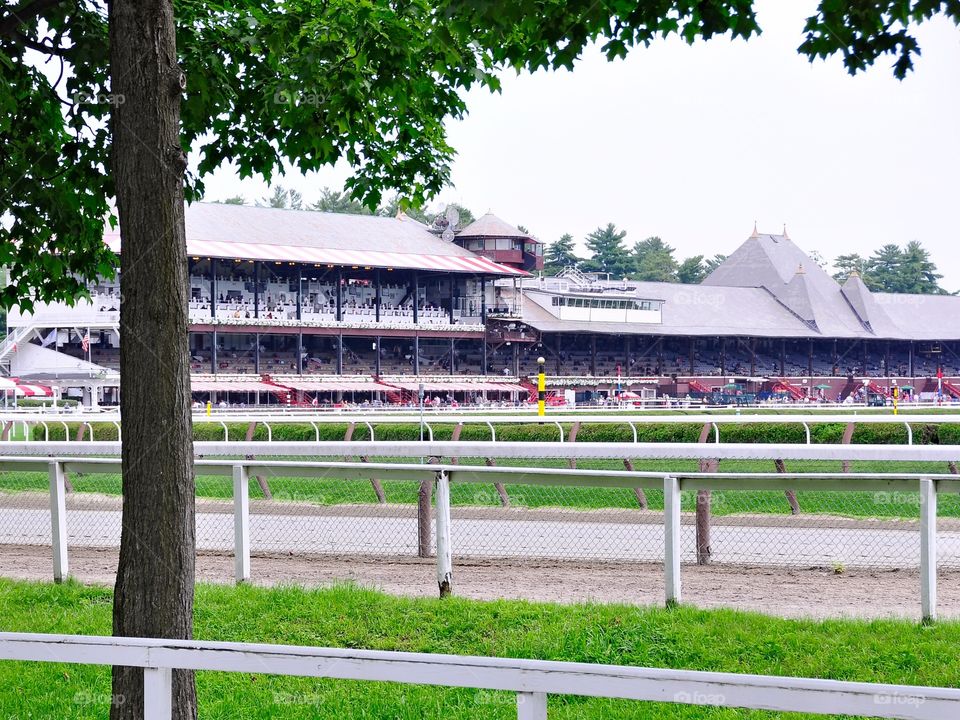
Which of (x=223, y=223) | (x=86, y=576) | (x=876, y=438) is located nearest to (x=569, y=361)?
(x=223, y=223)

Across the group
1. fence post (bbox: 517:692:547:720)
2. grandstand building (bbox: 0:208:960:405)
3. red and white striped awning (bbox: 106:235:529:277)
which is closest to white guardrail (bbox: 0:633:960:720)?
fence post (bbox: 517:692:547:720)

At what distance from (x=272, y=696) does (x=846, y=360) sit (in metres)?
69.9

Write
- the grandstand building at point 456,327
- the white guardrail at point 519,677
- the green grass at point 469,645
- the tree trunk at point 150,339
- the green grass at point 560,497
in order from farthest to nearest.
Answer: the grandstand building at point 456,327, the green grass at point 560,497, the green grass at point 469,645, the tree trunk at point 150,339, the white guardrail at point 519,677

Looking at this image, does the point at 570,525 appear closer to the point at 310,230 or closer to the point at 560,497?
the point at 560,497

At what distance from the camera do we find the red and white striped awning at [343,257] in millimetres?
49375

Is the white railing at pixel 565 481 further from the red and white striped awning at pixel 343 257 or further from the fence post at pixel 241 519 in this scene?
the red and white striped awning at pixel 343 257

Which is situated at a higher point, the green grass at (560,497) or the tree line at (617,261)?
the tree line at (617,261)

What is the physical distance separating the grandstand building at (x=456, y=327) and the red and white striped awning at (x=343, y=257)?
0.45 ft

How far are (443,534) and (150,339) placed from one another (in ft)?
9.78

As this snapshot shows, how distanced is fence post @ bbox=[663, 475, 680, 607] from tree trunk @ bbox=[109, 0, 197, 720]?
2804 mm

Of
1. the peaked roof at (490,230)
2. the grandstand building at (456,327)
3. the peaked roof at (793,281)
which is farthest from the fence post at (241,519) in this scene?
the peaked roof at (793,281)

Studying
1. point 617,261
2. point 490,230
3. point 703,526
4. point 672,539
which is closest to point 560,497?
point 703,526

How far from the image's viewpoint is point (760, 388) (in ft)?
211

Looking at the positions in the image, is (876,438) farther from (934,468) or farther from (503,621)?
(503,621)
